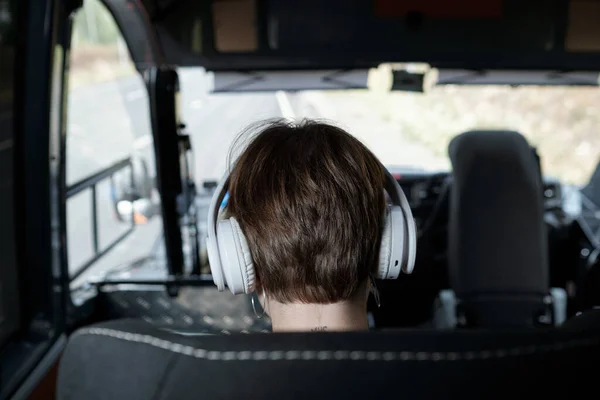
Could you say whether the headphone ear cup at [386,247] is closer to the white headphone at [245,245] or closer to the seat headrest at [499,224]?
Result: the white headphone at [245,245]

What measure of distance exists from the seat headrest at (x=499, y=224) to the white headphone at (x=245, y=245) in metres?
1.75

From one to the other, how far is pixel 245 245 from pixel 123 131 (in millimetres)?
14942

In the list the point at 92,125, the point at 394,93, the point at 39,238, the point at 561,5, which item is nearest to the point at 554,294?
the point at 394,93

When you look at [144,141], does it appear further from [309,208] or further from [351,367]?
[351,367]

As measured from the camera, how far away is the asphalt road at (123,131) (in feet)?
13.5

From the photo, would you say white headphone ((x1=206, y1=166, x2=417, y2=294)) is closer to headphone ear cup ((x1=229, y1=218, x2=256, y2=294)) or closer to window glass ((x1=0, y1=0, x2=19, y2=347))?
headphone ear cup ((x1=229, y1=218, x2=256, y2=294))

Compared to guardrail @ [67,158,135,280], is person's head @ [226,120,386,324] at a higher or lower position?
higher

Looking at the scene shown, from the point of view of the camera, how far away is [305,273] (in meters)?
1.20

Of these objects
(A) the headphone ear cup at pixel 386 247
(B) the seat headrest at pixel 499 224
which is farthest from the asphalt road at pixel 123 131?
(B) the seat headrest at pixel 499 224

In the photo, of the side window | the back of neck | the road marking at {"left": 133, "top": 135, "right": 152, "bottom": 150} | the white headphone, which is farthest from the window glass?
the back of neck

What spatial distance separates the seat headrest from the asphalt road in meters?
1.02

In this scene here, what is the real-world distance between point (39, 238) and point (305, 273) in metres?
1.69

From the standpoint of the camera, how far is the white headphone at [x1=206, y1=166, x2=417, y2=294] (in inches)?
48.1

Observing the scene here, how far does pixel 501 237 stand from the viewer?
3.01 meters
